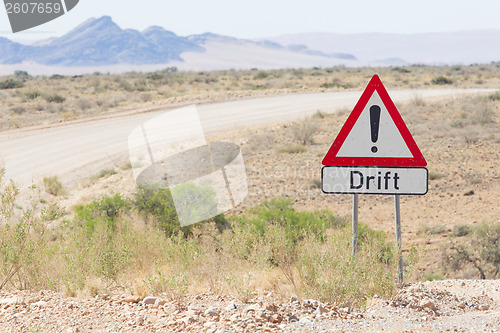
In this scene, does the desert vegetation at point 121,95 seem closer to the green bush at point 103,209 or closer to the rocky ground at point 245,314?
the green bush at point 103,209

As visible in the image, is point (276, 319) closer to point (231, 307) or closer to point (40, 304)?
point (231, 307)

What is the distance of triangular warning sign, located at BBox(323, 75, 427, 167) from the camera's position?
470 centimetres

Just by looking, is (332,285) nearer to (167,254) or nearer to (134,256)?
(167,254)

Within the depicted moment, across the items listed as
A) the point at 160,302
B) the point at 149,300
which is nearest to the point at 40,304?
the point at 149,300

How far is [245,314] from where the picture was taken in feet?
13.7

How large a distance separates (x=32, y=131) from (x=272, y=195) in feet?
45.6

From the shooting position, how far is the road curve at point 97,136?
16.7m

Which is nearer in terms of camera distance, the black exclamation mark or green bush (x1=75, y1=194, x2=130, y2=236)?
the black exclamation mark

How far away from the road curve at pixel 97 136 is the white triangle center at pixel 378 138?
35.6 ft

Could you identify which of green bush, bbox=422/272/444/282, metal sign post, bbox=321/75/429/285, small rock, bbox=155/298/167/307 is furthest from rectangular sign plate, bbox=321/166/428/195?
green bush, bbox=422/272/444/282

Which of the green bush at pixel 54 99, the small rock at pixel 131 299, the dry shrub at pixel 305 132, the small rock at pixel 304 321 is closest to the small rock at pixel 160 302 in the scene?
the small rock at pixel 131 299

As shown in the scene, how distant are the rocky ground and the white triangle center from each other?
4.16 ft

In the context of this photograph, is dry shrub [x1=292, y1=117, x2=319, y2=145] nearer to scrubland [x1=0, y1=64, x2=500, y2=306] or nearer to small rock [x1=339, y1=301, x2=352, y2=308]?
scrubland [x1=0, y1=64, x2=500, y2=306]

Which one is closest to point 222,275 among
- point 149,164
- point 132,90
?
point 149,164
